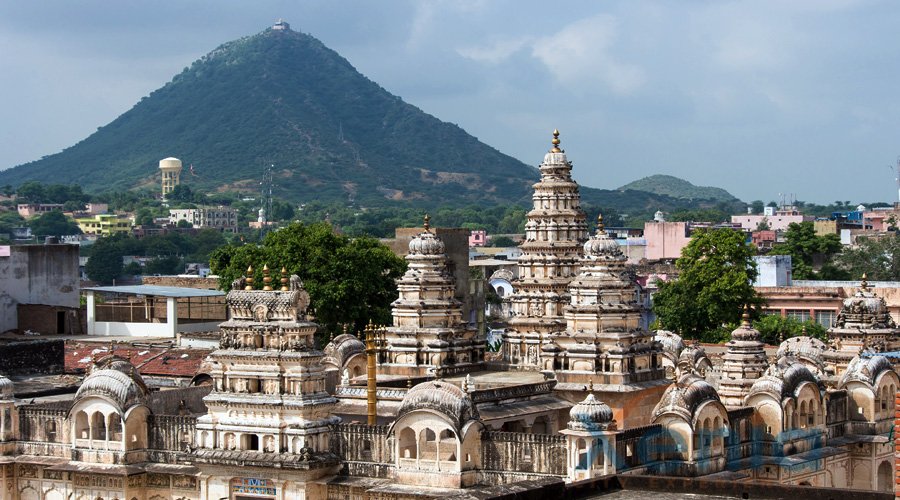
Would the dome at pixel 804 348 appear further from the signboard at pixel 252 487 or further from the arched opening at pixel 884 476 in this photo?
the signboard at pixel 252 487

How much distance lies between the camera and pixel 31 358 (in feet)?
172

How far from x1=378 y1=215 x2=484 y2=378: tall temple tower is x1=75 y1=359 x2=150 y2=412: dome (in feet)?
31.2

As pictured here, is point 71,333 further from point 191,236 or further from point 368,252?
point 191,236

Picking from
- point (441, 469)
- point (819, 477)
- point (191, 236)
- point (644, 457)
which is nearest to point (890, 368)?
point (819, 477)

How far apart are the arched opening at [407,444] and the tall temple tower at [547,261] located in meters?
13.2

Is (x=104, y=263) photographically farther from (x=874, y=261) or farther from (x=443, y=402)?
(x=443, y=402)

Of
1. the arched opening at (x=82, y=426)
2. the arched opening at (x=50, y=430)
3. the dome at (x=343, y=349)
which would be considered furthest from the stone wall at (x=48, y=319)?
the arched opening at (x=82, y=426)

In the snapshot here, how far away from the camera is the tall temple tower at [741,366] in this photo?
4784 centimetres

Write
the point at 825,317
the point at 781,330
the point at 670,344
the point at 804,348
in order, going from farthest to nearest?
the point at 825,317
the point at 781,330
the point at 804,348
the point at 670,344

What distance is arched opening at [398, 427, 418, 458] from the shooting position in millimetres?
37344

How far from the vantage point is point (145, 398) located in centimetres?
4059

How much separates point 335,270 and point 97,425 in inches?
1126

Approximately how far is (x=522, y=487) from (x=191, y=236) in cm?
16895

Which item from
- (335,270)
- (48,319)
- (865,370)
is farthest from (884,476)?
(48,319)
